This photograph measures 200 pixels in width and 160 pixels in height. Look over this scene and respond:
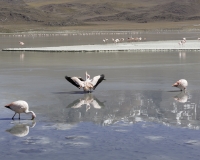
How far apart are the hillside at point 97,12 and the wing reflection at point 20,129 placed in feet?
352

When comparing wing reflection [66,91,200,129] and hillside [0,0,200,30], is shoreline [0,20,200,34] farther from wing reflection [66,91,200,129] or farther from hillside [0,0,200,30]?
wing reflection [66,91,200,129]

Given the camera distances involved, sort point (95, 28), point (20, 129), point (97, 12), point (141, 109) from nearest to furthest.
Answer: point (20, 129), point (141, 109), point (95, 28), point (97, 12)

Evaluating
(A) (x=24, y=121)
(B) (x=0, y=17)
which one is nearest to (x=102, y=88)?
(A) (x=24, y=121)

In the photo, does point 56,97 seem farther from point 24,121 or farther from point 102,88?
point 24,121

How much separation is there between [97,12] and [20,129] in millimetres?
159188

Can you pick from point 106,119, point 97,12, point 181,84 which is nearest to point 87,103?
point 106,119

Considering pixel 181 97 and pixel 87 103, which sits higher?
pixel 181 97

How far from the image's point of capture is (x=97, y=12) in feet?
549

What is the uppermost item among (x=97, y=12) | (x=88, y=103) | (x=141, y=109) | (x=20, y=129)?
(x=97, y=12)

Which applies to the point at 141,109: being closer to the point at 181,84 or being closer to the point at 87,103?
the point at 87,103

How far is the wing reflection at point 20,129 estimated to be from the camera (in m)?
9.23

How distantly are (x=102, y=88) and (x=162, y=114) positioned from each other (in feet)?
13.4

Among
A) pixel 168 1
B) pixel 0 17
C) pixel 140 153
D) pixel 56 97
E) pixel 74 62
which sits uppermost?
pixel 168 1

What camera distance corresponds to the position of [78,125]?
9773mm
